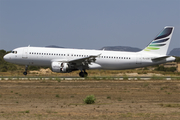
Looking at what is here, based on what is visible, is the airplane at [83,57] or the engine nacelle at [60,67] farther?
the airplane at [83,57]

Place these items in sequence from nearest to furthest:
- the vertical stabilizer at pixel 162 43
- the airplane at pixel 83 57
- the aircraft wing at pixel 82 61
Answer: the aircraft wing at pixel 82 61 → the airplane at pixel 83 57 → the vertical stabilizer at pixel 162 43

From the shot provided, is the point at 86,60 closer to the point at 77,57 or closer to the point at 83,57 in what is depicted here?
the point at 83,57

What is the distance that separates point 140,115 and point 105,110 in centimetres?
191

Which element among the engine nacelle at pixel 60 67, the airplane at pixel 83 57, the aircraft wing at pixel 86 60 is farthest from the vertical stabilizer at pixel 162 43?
the engine nacelle at pixel 60 67

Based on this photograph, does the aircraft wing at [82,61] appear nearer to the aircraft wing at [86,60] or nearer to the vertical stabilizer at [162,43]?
the aircraft wing at [86,60]

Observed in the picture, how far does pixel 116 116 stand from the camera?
11.6 m

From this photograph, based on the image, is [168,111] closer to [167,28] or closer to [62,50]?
[62,50]

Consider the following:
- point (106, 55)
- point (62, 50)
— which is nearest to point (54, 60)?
point (62, 50)

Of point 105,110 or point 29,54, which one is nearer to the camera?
point 105,110

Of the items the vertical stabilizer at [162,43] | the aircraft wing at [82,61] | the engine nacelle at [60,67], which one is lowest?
the engine nacelle at [60,67]

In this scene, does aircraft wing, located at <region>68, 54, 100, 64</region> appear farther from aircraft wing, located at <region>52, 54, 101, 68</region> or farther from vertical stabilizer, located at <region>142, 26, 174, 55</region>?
vertical stabilizer, located at <region>142, 26, 174, 55</region>

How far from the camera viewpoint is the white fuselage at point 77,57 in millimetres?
35719

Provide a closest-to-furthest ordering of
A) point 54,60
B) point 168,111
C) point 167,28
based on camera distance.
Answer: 1. point 168,111
2. point 54,60
3. point 167,28

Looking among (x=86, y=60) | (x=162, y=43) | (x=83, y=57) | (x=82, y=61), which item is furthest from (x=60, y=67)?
(x=162, y=43)
